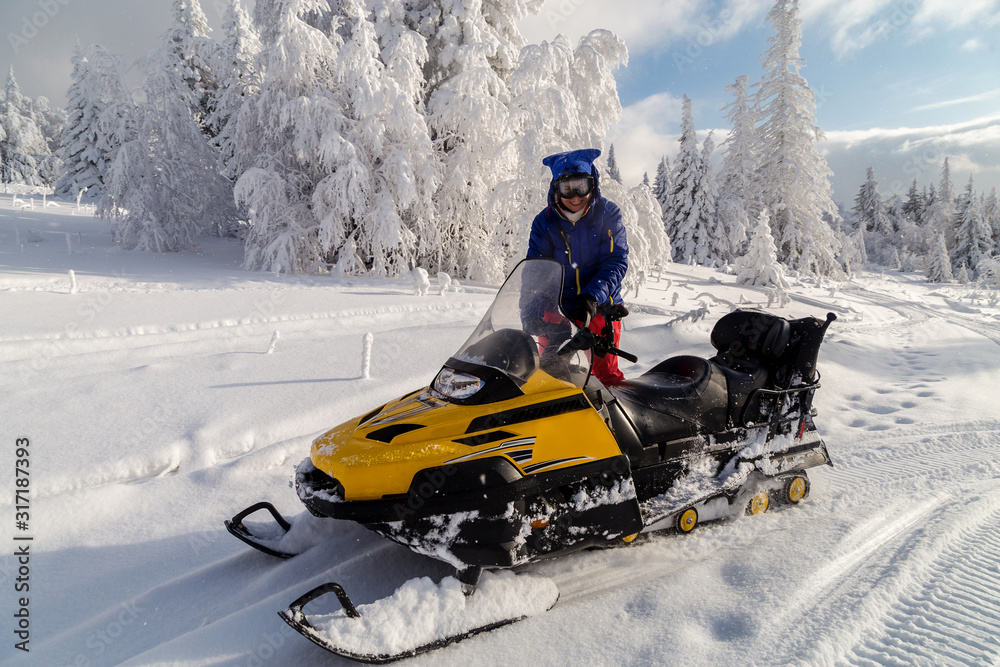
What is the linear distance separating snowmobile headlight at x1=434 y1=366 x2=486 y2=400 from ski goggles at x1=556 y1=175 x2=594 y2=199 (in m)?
1.35

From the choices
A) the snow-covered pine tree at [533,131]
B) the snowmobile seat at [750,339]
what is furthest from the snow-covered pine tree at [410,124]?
the snowmobile seat at [750,339]

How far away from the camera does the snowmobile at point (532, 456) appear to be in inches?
70.1

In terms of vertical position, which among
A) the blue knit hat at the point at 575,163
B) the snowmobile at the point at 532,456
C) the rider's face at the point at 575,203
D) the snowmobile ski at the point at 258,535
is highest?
the blue knit hat at the point at 575,163

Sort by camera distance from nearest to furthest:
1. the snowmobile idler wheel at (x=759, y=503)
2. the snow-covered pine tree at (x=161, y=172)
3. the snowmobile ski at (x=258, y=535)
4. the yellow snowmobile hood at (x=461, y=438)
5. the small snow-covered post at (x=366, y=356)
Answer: the yellow snowmobile hood at (x=461, y=438) → the snowmobile ski at (x=258, y=535) → the snowmobile idler wheel at (x=759, y=503) → the small snow-covered post at (x=366, y=356) → the snow-covered pine tree at (x=161, y=172)

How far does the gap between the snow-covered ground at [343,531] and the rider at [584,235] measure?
1264mm

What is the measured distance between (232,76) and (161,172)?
12.1 ft

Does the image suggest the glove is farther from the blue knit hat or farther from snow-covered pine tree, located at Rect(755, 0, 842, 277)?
snow-covered pine tree, located at Rect(755, 0, 842, 277)

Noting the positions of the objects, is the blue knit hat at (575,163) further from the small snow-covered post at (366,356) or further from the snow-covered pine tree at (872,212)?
the snow-covered pine tree at (872,212)

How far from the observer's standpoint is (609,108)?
1117 centimetres

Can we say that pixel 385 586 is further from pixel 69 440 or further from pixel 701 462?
pixel 69 440

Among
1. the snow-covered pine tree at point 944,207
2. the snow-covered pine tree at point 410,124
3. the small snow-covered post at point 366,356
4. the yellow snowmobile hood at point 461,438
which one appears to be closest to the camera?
the yellow snowmobile hood at point 461,438

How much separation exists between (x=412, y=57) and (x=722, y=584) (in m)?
11.9

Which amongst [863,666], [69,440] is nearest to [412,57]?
[69,440]

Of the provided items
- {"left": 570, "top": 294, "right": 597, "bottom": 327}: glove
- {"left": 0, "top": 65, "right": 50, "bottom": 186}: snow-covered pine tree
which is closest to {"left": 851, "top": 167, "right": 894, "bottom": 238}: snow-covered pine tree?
{"left": 570, "top": 294, "right": 597, "bottom": 327}: glove
